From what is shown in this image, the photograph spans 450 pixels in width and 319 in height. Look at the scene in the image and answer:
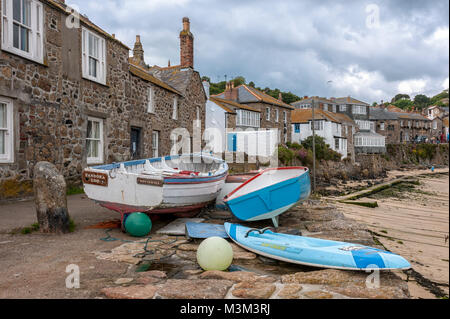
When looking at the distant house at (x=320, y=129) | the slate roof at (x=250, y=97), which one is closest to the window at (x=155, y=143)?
the slate roof at (x=250, y=97)

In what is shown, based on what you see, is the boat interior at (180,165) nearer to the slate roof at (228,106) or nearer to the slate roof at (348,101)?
the slate roof at (228,106)

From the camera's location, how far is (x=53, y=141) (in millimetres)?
9984

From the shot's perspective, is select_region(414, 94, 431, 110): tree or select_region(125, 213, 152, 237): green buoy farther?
select_region(414, 94, 431, 110): tree

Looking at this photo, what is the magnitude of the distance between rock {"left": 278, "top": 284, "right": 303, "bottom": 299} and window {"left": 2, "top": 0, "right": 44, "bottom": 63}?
9.10 meters

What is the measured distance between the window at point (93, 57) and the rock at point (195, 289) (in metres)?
9.92

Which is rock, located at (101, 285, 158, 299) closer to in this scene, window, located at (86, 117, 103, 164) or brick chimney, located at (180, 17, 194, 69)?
window, located at (86, 117, 103, 164)

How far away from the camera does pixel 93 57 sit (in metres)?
11.9

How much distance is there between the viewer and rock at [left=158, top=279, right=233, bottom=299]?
134 inches

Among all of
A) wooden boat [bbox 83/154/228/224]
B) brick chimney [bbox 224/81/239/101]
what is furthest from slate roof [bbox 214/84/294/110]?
wooden boat [bbox 83/154/228/224]

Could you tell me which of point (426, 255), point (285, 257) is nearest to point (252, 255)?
point (285, 257)

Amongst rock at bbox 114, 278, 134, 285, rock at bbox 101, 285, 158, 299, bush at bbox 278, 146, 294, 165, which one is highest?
bush at bbox 278, 146, 294, 165

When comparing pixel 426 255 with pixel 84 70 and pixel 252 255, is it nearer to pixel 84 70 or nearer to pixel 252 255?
pixel 252 255

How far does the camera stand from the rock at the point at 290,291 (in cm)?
353

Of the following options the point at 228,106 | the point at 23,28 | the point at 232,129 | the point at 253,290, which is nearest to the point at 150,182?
the point at 253,290
